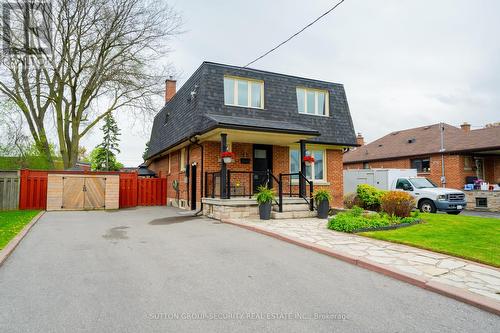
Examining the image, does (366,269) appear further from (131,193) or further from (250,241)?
(131,193)

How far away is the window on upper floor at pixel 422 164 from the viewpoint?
2489 centimetres

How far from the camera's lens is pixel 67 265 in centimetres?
513

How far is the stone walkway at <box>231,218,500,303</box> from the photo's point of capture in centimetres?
413

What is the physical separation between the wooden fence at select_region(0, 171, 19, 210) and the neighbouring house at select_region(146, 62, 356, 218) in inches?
276

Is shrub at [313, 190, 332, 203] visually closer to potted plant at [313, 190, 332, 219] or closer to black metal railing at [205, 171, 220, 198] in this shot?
potted plant at [313, 190, 332, 219]

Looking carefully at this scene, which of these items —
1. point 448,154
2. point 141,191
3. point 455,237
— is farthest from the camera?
point 448,154

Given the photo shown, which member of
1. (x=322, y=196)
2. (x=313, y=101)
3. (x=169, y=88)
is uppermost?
(x=169, y=88)

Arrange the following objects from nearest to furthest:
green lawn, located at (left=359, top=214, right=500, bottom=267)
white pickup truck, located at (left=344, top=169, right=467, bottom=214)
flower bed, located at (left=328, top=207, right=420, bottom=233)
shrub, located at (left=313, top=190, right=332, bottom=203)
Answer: green lawn, located at (left=359, top=214, right=500, bottom=267), flower bed, located at (left=328, top=207, right=420, bottom=233), shrub, located at (left=313, top=190, right=332, bottom=203), white pickup truck, located at (left=344, top=169, right=467, bottom=214)

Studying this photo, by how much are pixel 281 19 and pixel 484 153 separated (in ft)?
69.5

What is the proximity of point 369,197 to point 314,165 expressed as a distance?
3.45 m

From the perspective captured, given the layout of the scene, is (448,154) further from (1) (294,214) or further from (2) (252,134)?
(2) (252,134)

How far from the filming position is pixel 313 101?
15805 mm

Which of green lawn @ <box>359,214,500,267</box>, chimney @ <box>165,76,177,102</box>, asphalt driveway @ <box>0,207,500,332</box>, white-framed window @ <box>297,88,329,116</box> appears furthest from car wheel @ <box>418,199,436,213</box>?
chimney @ <box>165,76,177,102</box>

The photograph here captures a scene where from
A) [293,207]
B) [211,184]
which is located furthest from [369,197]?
[211,184]
